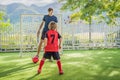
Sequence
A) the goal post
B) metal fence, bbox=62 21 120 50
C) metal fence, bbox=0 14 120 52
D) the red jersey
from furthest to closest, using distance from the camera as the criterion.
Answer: metal fence, bbox=62 21 120 50 < metal fence, bbox=0 14 120 52 < the goal post < the red jersey

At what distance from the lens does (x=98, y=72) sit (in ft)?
28.7

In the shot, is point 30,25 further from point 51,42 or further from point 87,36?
point 87,36

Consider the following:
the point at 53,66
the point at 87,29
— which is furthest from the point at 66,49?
the point at 53,66

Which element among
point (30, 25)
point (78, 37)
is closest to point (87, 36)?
point (78, 37)

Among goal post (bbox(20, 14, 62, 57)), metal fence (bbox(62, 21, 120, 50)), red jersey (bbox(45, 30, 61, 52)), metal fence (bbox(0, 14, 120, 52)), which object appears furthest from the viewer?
metal fence (bbox(62, 21, 120, 50))

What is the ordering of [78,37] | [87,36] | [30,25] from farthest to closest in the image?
[87,36] < [78,37] < [30,25]

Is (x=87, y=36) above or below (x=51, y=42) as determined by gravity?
above

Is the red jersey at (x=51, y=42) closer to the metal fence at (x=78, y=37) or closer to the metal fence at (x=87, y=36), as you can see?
the metal fence at (x=78, y=37)

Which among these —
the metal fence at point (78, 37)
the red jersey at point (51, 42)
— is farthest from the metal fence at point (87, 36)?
the red jersey at point (51, 42)

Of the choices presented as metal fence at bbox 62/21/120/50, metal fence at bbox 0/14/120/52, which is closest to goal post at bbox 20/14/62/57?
metal fence at bbox 0/14/120/52

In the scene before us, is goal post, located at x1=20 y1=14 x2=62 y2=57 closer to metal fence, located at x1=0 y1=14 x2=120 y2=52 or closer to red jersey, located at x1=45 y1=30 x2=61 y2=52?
metal fence, located at x1=0 y1=14 x2=120 y2=52

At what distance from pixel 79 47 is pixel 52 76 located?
1043 centimetres

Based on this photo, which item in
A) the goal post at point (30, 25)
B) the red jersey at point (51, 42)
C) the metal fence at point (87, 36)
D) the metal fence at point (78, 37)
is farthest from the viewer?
the metal fence at point (87, 36)

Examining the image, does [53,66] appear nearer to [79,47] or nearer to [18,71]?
[18,71]
